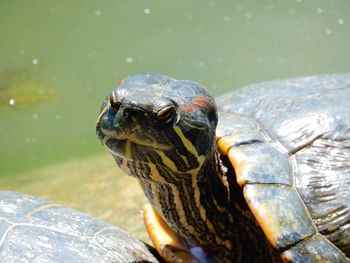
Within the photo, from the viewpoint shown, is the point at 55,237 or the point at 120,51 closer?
the point at 55,237

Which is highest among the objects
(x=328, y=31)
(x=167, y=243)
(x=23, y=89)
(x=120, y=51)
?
(x=120, y=51)

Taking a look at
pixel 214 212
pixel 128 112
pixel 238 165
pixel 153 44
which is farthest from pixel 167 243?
pixel 153 44

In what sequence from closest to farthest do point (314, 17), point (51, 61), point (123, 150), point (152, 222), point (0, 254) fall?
point (0, 254) → point (123, 150) → point (152, 222) → point (51, 61) → point (314, 17)

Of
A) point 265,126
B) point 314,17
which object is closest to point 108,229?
point 265,126

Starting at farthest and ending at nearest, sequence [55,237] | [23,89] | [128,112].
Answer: [23,89] < [55,237] < [128,112]

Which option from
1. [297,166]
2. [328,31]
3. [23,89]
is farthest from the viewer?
[328,31]

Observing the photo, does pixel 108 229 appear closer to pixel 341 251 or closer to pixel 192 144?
pixel 192 144

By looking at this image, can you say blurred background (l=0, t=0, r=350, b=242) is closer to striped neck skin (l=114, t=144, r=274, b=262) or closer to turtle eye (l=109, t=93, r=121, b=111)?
striped neck skin (l=114, t=144, r=274, b=262)

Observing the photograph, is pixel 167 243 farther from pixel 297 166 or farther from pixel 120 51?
pixel 120 51
